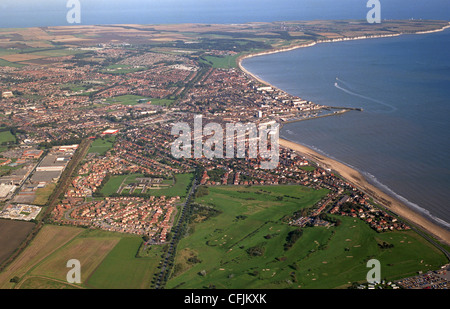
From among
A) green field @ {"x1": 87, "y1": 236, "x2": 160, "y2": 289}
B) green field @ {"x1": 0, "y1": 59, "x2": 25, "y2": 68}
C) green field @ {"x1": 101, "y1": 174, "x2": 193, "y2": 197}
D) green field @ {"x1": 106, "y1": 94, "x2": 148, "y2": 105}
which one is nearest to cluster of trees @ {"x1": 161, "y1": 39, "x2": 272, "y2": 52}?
green field @ {"x1": 0, "y1": 59, "x2": 25, "y2": 68}

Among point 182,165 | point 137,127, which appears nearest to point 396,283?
point 182,165

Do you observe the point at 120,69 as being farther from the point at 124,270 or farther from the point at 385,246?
the point at 385,246

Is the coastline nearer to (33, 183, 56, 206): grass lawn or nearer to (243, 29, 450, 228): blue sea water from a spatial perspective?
(243, 29, 450, 228): blue sea water

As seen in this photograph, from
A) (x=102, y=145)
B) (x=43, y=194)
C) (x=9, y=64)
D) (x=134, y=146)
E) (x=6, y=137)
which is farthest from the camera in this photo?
(x=9, y=64)

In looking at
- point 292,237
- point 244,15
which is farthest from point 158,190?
point 244,15

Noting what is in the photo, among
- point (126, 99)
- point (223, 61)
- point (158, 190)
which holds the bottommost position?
point (158, 190)

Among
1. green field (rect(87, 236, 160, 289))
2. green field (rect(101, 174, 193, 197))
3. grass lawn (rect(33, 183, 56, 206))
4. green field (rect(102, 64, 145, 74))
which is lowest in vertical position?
green field (rect(87, 236, 160, 289))
